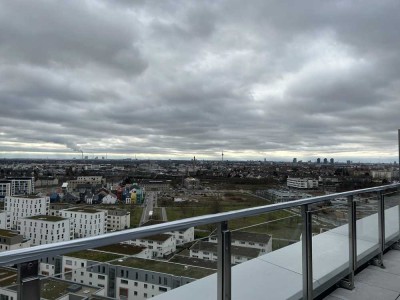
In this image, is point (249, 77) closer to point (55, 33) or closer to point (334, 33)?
point (334, 33)

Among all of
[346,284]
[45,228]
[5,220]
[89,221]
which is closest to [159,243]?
[346,284]

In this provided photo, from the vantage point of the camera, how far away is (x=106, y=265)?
1322mm

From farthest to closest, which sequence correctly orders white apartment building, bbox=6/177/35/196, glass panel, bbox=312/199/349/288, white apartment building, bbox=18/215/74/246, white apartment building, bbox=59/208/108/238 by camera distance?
white apartment building, bbox=6/177/35/196 < white apartment building, bbox=59/208/108/238 < white apartment building, bbox=18/215/74/246 < glass panel, bbox=312/199/349/288

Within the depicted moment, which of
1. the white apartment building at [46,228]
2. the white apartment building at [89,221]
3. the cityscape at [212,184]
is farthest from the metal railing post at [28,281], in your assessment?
the white apartment building at [89,221]

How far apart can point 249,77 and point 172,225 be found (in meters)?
26.1

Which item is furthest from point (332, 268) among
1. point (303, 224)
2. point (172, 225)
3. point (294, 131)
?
point (294, 131)

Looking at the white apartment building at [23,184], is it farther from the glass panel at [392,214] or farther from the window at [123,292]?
the window at [123,292]

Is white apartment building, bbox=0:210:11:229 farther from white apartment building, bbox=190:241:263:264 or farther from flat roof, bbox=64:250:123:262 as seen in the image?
flat roof, bbox=64:250:123:262

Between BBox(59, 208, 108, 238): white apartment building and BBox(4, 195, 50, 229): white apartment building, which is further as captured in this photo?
BBox(4, 195, 50, 229): white apartment building

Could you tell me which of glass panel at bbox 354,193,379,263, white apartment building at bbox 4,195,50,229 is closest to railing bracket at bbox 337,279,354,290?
glass panel at bbox 354,193,379,263

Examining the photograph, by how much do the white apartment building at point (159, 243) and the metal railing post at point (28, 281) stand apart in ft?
1.26

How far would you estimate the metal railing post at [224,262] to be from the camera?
5.93 ft

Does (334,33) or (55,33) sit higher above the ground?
(55,33)

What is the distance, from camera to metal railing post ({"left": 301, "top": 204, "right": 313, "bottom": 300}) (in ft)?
8.16
